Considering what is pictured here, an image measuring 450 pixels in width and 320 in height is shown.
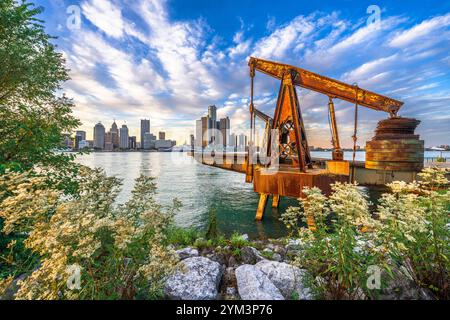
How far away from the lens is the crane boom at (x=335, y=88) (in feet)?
28.0

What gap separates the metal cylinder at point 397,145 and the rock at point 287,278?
9.31 metres

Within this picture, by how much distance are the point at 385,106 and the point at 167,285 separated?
38.0 feet

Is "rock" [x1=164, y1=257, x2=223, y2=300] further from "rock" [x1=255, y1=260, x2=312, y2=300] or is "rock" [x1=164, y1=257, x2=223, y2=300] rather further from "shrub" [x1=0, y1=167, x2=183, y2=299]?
"rock" [x1=255, y1=260, x2=312, y2=300]

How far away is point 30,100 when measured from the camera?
5.17 m

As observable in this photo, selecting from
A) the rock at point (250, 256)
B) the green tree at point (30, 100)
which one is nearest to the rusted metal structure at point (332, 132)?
the rock at point (250, 256)

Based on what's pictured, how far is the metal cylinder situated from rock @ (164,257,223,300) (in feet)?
33.9

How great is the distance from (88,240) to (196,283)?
1.96 m

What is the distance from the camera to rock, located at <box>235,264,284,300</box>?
272 cm

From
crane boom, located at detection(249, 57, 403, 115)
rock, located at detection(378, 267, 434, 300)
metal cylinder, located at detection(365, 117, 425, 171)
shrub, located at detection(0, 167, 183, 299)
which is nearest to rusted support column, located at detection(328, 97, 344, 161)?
crane boom, located at detection(249, 57, 403, 115)

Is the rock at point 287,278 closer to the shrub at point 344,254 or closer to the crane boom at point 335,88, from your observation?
the shrub at point 344,254

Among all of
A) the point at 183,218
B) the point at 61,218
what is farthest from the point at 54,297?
the point at 183,218

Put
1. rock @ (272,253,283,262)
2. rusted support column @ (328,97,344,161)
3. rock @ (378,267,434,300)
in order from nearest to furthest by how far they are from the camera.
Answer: rock @ (378,267,434,300)
rock @ (272,253,283,262)
rusted support column @ (328,97,344,161)

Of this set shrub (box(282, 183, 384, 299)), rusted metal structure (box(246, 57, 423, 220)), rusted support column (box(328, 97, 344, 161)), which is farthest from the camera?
rusted support column (box(328, 97, 344, 161))
